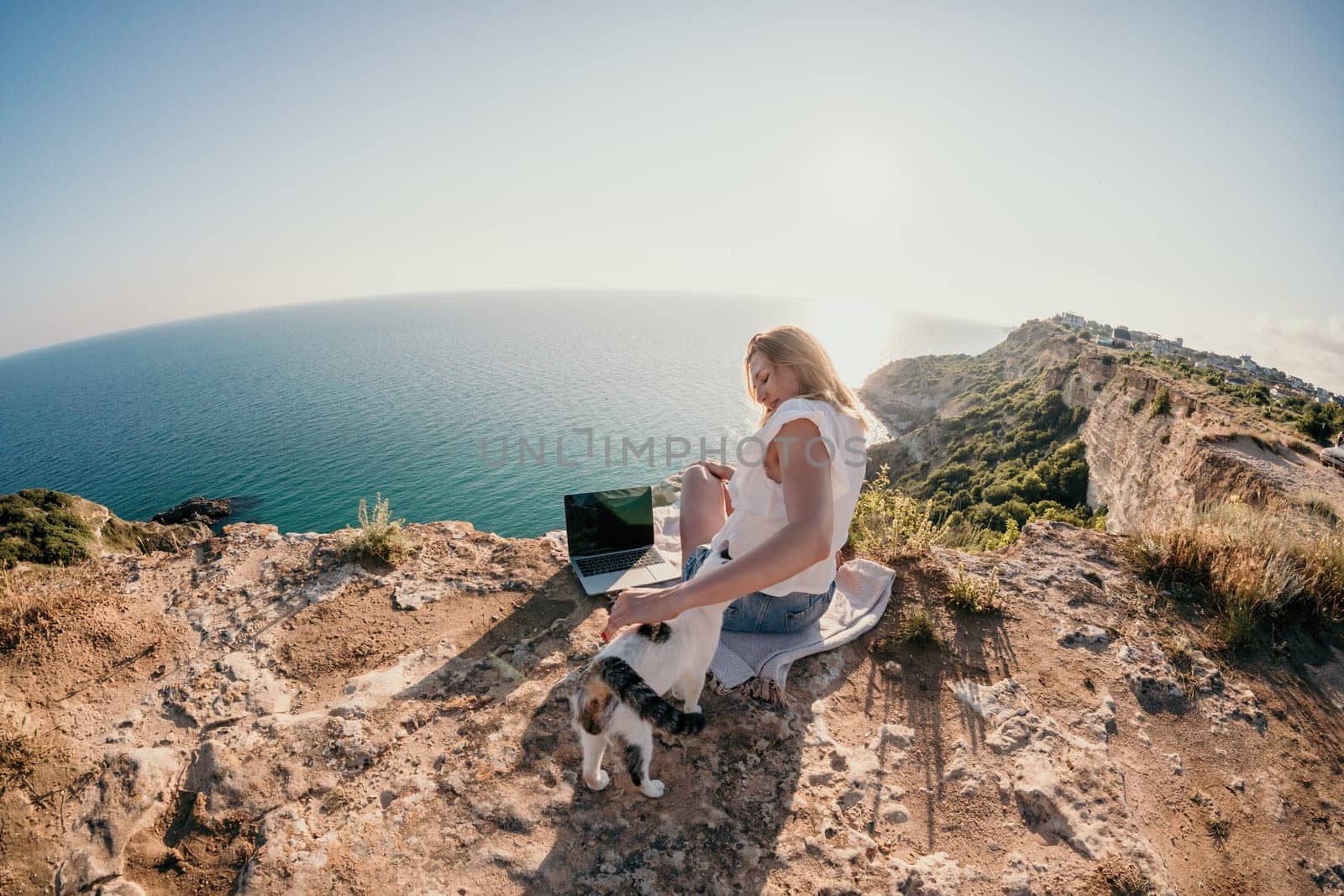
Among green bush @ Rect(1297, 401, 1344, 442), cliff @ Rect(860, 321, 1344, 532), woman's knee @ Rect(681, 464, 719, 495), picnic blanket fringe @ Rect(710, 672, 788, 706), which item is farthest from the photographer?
green bush @ Rect(1297, 401, 1344, 442)

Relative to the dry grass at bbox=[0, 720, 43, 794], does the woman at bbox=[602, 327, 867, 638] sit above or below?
above

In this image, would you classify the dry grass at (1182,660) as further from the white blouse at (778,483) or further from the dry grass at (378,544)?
the dry grass at (378,544)

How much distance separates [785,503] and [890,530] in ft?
12.0

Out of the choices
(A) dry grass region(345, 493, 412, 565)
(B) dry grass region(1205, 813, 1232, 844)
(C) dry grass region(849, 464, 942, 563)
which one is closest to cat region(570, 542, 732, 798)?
(C) dry grass region(849, 464, 942, 563)

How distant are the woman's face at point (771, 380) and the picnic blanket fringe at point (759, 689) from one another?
206cm

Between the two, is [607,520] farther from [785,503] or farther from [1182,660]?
[1182,660]

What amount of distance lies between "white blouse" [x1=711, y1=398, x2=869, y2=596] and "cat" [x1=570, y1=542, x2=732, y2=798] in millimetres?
216

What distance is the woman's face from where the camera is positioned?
309 cm

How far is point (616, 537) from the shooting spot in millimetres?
5801

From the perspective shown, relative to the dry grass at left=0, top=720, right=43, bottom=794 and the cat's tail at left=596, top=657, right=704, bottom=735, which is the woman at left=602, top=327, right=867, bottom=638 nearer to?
the cat's tail at left=596, top=657, right=704, bottom=735

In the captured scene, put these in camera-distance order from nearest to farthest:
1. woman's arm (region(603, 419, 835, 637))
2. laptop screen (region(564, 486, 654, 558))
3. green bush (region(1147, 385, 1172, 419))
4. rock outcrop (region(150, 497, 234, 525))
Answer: woman's arm (region(603, 419, 835, 637)) → laptop screen (region(564, 486, 654, 558)) → green bush (region(1147, 385, 1172, 419)) → rock outcrop (region(150, 497, 234, 525))

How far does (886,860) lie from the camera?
287cm

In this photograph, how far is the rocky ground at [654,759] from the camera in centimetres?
281

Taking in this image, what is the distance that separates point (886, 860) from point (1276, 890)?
7.22 feet
